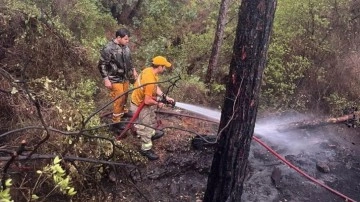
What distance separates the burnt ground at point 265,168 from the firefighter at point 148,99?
1.05 ft

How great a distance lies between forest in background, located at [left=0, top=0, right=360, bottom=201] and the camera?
20.0 feet

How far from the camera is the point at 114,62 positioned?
6.47 meters

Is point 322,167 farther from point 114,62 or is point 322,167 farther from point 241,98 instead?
point 114,62

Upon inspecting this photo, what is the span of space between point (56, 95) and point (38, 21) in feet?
6.15

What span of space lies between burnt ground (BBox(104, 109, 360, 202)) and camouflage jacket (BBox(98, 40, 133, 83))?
1207 millimetres

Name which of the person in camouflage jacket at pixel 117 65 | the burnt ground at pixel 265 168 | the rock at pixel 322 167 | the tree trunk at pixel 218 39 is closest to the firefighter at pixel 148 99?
the burnt ground at pixel 265 168

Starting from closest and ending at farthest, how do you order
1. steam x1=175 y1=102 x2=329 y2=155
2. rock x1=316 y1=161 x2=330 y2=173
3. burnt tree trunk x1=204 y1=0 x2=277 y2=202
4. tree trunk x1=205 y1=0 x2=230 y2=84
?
burnt tree trunk x1=204 y1=0 x2=277 y2=202, rock x1=316 y1=161 x2=330 y2=173, steam x1=175 y1=102 x2=329 y2=155, tree trunk x1=205 y1=0 x2=230 y2=84

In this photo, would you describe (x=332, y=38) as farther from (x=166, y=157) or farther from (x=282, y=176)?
(x=166, y=157)

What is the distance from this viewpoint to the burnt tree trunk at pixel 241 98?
13.4 feet

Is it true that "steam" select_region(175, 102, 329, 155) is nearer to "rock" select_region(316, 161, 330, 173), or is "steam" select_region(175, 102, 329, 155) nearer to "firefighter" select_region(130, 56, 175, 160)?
"rock" select_region(316, 161, 330, 173)

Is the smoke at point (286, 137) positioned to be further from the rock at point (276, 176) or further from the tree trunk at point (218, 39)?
the tree trunk at point (218, 39)

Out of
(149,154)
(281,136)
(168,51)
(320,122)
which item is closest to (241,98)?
(149,154)

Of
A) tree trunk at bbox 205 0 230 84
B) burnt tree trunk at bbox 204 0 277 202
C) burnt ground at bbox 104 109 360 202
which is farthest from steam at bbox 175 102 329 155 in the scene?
burnt tree trunk at bbox 204 0 277 202

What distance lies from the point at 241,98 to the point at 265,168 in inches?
121
